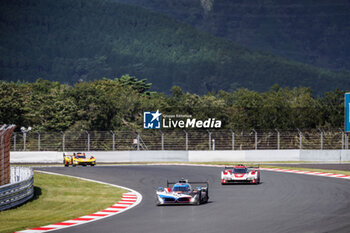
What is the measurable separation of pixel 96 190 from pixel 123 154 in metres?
26.2

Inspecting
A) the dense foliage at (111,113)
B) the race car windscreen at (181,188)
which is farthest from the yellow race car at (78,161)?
the race car windscreen at (181,188)

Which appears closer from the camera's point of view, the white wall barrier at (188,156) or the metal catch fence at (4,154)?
the metal catch fence at (4,154)

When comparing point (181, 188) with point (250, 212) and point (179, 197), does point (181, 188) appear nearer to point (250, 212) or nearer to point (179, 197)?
point (179, 197)

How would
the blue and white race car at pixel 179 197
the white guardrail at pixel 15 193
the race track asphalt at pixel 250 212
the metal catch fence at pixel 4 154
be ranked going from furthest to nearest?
the metal catch fence at pixel 4 154 → the blue and white race car at pixel 179 197 → the white guardrail at pixel 15 193 → the race track asphalt at pixel 250 212

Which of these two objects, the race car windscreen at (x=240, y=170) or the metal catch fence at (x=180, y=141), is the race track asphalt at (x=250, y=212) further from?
the metal catch fence at (x=180, y=141)

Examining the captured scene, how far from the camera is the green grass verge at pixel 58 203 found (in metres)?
17.3

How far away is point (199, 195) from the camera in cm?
2100

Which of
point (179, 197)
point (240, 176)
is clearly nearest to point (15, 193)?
point (179, 197)

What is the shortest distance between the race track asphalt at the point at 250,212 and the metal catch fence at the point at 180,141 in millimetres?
23517

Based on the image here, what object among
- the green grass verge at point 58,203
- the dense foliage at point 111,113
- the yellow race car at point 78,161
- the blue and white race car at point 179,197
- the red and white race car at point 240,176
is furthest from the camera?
the dense foliage at point 111,113

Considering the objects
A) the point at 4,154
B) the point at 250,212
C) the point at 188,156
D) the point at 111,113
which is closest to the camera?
the point at 250,212

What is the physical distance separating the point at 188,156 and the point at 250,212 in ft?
117

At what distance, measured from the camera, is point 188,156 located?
178 feet

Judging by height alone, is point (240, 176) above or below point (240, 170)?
below
